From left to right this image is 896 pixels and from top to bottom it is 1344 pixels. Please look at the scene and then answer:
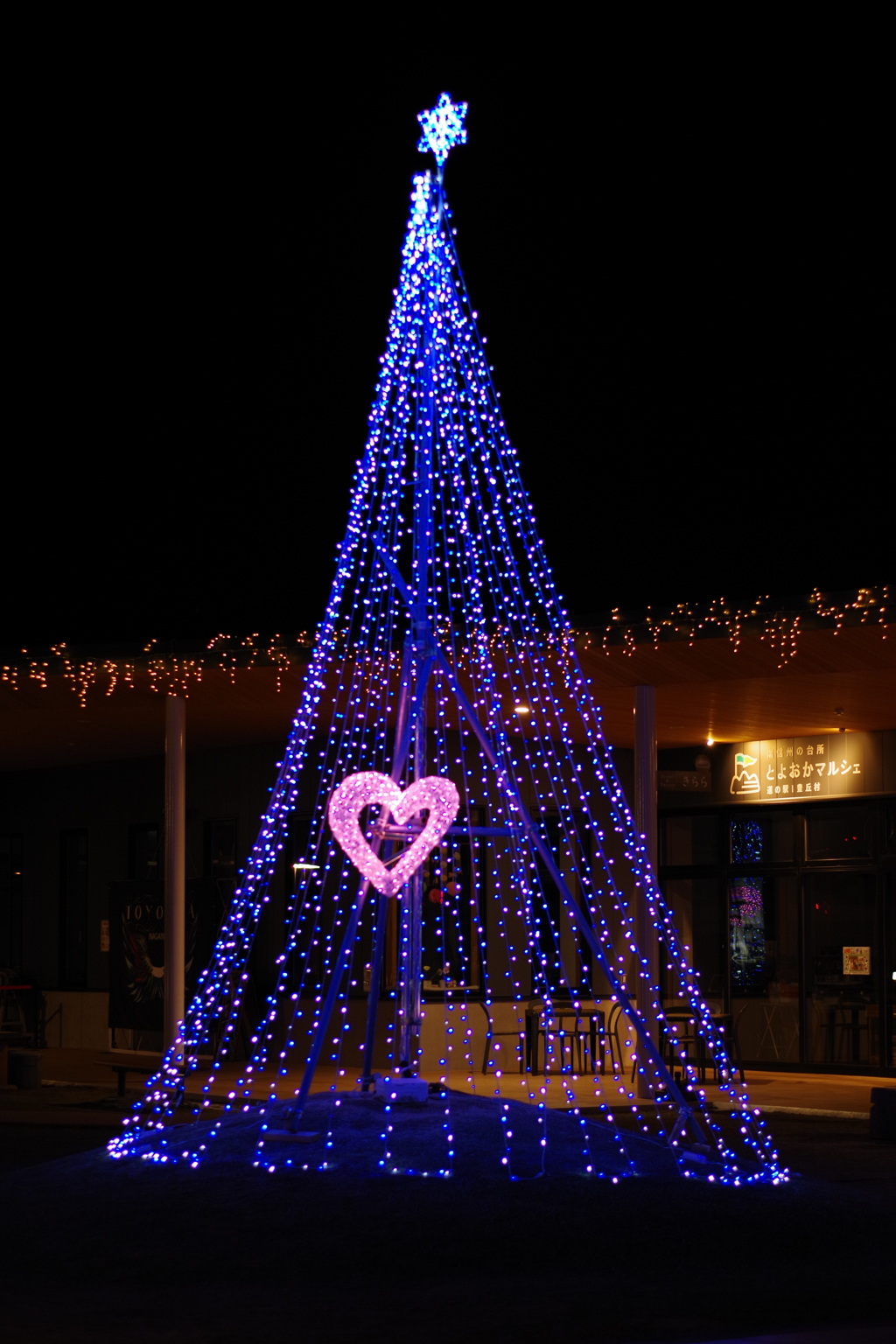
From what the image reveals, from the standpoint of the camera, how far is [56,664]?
14773mm

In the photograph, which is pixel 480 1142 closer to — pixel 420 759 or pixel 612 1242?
pixel 612 1242

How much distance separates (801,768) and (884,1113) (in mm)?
6462

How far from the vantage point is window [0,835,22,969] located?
23.5 m

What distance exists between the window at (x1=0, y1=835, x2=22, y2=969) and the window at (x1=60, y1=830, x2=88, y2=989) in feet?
3.47

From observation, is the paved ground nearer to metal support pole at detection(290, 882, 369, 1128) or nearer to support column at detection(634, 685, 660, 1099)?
metal support pole at detection(290, 882, 369, 1128)

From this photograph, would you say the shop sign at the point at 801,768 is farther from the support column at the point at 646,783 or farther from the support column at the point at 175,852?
the support column at the point at 175,852

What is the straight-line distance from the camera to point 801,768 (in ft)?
59.0

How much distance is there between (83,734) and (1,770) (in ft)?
16.0

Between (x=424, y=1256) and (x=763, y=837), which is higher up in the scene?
(x=763, y=837)

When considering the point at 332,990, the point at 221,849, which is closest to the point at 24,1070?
the point at 221,849

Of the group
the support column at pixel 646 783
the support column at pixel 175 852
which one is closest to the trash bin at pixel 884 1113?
the support column at pixel 646 783

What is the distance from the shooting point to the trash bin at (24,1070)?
1623 centimetres

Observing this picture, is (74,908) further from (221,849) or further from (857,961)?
(857,961)

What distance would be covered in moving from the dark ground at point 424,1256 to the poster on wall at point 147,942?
8.58 m
